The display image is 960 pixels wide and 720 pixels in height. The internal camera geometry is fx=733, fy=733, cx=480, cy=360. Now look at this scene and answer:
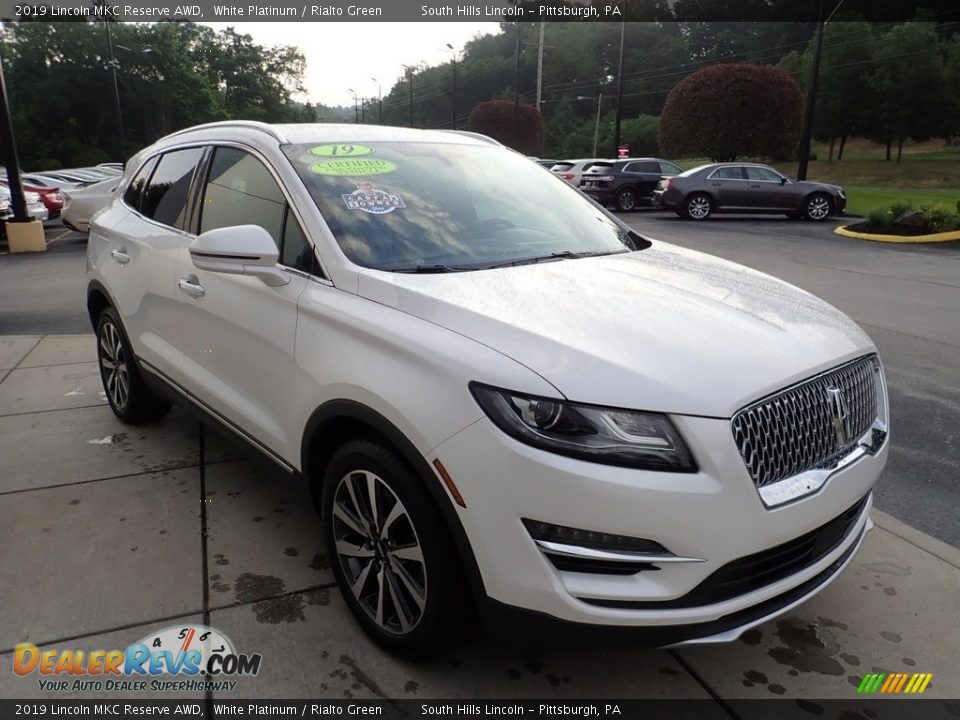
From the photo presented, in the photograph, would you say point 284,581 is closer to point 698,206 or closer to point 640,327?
point 640,327

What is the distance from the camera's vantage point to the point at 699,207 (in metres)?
19.5

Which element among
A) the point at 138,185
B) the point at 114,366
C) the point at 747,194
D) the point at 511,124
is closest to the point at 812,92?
the point at 747,194

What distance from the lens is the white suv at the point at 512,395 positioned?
194 cm

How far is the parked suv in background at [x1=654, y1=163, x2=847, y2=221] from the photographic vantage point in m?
19.0

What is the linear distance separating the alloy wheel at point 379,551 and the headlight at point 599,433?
54 cm

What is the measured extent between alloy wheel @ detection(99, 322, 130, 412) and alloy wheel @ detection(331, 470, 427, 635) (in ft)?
8.27

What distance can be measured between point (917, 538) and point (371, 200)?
285 centimetres

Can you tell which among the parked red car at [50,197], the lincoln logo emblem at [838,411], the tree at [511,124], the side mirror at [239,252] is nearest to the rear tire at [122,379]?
the side mirror at [239,252]

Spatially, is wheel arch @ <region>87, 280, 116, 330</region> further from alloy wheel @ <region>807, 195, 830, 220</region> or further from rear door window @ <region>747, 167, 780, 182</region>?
alloy wheel @ <region>807, 195, 830, 220</region>

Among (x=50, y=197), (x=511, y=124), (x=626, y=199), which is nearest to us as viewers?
(x=50, y=197)

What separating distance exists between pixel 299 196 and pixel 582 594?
1.85 m

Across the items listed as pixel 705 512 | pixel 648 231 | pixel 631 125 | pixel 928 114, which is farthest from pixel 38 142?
pixel 705 512

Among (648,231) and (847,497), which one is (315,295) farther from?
(648,231)

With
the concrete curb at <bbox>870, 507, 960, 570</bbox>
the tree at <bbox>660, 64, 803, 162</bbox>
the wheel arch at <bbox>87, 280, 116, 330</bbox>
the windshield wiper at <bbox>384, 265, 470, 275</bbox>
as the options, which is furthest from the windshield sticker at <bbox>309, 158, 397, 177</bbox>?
the tree at <bbox>660, 64, 803, 162</bbox>
